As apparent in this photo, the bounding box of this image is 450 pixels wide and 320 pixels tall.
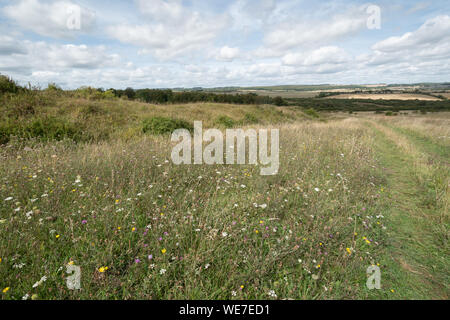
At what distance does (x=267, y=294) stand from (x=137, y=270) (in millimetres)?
1459

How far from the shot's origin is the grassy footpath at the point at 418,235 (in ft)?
8.09

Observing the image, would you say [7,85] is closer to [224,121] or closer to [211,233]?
[224,121]

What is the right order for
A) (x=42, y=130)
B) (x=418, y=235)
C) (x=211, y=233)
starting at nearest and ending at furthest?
(x=211, y=233) → (x=418, y=235) → (x=42, y=130)

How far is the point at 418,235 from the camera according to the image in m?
3.44

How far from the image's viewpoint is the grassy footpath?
246cm

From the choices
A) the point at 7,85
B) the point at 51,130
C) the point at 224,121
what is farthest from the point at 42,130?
the point at 224,121

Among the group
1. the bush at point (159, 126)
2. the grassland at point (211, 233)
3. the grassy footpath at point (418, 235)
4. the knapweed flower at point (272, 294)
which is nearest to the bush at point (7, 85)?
the bush at point (159, 126)

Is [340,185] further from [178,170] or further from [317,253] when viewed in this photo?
[178,170]

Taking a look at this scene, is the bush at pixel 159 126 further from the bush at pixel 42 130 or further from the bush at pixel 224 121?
the bush at pixel 224 121

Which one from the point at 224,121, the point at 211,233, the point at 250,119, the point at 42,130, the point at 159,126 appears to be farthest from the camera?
the point at 250,119

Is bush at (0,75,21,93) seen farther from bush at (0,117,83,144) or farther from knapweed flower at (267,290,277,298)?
knapweed flower at (267,290,277,298)

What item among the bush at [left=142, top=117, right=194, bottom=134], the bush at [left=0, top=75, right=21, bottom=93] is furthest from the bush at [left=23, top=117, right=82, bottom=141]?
the bush at [left=0, top=75, right=21, bottom=93]

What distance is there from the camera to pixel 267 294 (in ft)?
7.04
